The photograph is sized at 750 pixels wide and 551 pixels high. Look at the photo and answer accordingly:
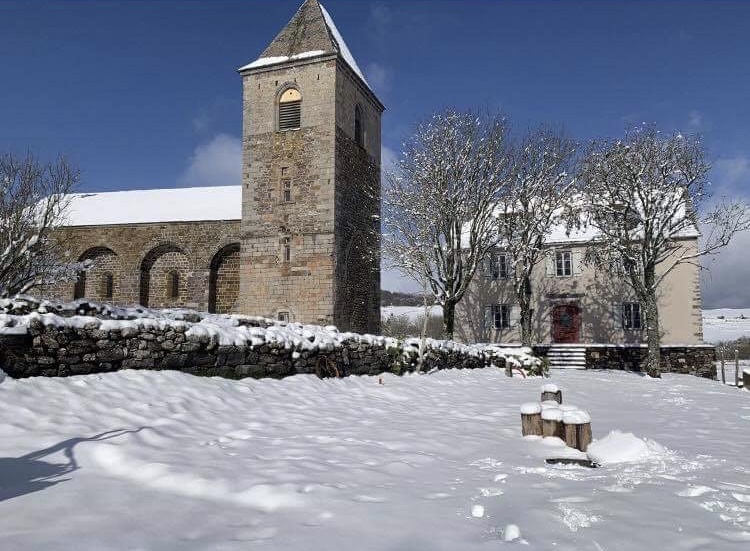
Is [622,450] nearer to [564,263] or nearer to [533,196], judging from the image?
[533,196]

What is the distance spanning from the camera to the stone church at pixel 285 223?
69.6ft

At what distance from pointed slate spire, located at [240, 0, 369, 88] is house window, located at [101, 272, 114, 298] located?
39.7 ft

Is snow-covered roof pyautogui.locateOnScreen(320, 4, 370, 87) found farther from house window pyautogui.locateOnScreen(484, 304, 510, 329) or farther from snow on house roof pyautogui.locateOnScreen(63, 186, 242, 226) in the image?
house window pyautogui.locateOnScreen(484, 304, 510, 329)

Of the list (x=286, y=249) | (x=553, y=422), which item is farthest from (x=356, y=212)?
(x=553, y=422)

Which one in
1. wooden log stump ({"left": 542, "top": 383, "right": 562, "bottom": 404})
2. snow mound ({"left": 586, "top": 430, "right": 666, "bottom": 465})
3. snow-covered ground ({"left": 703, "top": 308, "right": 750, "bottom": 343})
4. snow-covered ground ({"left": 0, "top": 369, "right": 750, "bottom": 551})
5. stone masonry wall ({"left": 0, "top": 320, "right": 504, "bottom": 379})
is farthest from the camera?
snow-covered ground ({"left": 703, "top": 308, "right": 750, "bottom": 343})

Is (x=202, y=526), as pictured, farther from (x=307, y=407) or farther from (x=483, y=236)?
(x=483, y=236)

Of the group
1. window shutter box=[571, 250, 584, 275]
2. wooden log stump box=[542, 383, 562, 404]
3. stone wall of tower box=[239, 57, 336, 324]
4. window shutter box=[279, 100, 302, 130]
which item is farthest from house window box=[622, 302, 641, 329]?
wooden log stump box=[542, 383, 562, 404]

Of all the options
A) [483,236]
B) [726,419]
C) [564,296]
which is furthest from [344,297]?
[726,419]

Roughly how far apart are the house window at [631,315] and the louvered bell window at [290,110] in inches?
728

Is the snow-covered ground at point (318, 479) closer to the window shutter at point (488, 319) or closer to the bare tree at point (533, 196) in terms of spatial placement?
the bare tree at point (533, 196)

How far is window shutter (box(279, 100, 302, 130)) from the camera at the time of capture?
22.2 meters

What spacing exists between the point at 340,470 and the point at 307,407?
11.6ft

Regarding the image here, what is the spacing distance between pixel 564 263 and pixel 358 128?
1303 cm

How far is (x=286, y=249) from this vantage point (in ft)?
70.5
